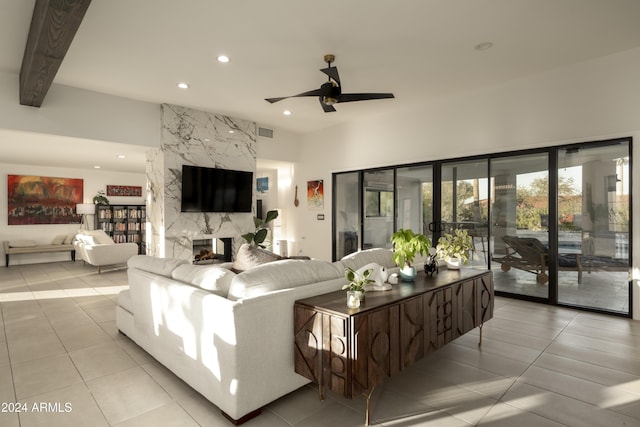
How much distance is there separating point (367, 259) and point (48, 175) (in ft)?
32.8

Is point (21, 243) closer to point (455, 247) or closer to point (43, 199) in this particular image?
point (43, 199)

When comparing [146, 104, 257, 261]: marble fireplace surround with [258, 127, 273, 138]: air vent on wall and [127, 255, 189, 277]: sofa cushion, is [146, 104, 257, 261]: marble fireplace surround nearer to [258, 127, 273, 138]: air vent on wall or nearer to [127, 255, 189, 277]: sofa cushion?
[258, 127, 273, 138]: air vent on wall

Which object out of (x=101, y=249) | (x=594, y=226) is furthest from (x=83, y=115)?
(x=594, y=226)

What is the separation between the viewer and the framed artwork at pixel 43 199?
8758mm

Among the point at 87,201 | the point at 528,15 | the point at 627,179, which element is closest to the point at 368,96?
the point at 528,15

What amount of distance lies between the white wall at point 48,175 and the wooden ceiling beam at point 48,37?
6.19m

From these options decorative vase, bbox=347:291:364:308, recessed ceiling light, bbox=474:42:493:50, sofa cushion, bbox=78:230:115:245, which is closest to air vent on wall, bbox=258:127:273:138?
sofa cushion, bbox=78:230:115:245

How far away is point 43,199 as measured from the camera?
29.9 ft

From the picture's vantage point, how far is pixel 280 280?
2.22 meters

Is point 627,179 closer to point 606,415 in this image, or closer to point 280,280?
point 606,415

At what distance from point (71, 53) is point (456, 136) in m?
5.32

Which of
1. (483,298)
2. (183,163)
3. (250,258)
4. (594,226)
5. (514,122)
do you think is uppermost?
(514,122)

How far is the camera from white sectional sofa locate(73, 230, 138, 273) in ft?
23.2

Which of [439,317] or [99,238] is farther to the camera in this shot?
[99,238]
